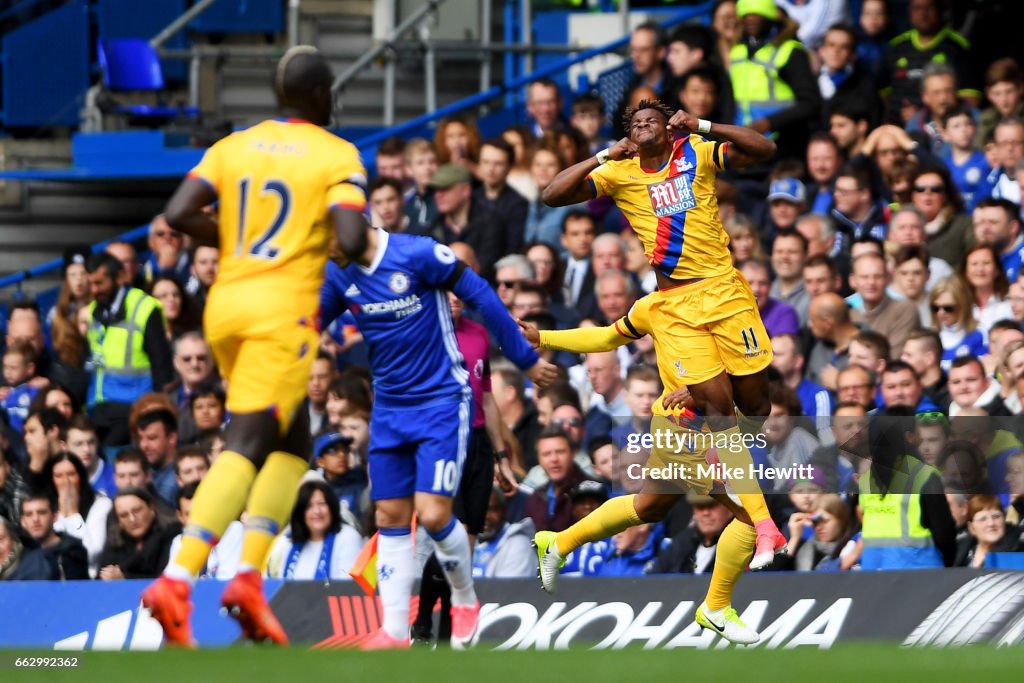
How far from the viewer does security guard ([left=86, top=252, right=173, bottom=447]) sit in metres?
15.1

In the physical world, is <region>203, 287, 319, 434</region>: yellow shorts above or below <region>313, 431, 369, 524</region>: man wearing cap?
above

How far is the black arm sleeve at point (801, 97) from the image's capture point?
1519 cm

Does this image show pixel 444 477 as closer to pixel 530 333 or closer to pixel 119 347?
pixel 530 333

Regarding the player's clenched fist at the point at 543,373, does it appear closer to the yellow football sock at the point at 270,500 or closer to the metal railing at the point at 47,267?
the yellow football sock at the point at 270,500

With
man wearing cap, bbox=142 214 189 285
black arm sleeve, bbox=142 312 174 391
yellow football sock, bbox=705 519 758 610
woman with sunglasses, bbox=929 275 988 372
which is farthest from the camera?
man wearing cap, bbox=142 214 189 285

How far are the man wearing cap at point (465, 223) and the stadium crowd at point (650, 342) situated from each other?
0.02m

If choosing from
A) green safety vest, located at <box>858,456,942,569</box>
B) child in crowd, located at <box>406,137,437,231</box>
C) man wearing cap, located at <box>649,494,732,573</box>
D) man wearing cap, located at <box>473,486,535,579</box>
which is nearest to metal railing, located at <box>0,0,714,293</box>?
child in crowd, located at <box>406,137,437,231</box>

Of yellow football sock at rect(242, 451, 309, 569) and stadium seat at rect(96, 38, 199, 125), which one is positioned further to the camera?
stadium seat at rect(96, 38, 199, 125)

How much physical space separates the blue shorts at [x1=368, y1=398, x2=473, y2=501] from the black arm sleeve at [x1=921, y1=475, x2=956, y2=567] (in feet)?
9.49

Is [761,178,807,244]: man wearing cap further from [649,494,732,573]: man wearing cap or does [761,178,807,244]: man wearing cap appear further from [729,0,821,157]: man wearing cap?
[649,494,732,573]: man wearing cap

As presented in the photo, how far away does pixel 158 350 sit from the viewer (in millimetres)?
15133

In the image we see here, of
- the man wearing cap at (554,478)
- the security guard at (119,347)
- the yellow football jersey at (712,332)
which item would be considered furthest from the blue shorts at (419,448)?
the security guard at (119,347)

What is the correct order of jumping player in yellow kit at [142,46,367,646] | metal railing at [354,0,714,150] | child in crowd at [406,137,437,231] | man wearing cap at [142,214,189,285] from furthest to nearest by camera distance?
metal railing at [354,0,714,150] < man wearing cap at [142,214,189,285] < child in crowd at [406,137,437,231] < jumping player in yellow kit at [142,46,367,646]

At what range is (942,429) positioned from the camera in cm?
1129
